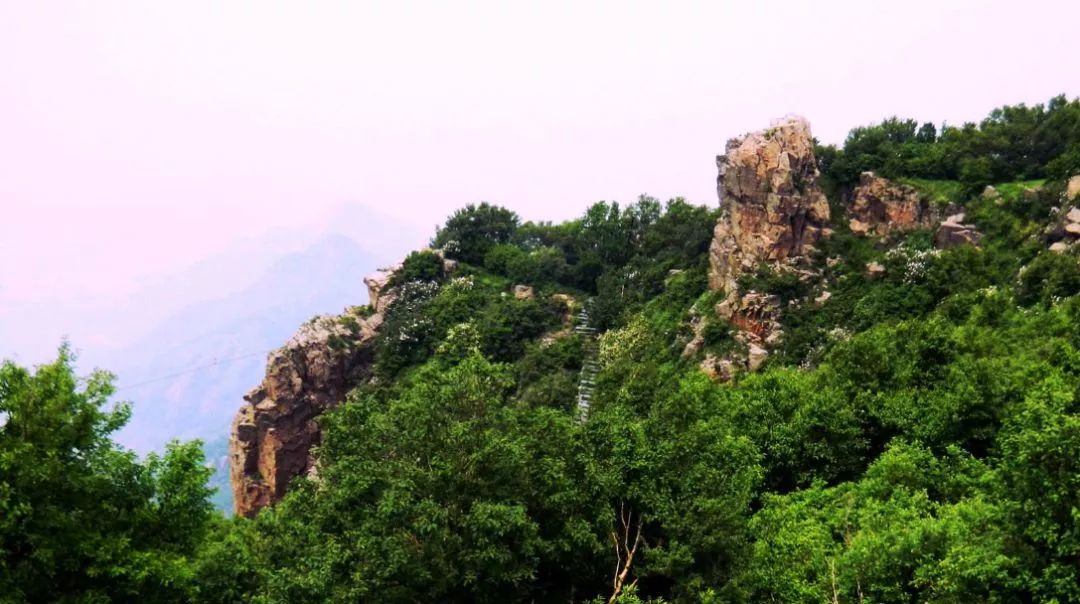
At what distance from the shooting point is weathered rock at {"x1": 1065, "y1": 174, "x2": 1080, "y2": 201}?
30634mm

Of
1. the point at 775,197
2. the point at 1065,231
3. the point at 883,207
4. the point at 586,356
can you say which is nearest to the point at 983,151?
the point at 883,207

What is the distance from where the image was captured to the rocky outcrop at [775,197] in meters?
37.7

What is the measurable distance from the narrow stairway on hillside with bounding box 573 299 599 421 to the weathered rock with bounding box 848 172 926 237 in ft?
58.1

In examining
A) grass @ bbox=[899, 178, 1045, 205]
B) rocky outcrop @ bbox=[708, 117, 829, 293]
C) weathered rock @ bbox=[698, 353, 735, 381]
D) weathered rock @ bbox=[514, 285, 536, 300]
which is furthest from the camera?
weathered rock @ bbox=[514, 285, 536, 300]

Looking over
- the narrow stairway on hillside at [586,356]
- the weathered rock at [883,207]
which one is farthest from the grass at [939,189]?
the narrow stairway on hillside at [586,356]

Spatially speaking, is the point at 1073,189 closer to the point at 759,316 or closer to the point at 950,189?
the point at 950,189

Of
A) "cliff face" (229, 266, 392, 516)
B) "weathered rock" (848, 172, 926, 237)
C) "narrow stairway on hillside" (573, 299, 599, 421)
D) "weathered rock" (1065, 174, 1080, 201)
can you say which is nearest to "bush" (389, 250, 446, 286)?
"cliff face" (229, 266, 392, 516)

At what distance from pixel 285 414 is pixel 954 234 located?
42017mm

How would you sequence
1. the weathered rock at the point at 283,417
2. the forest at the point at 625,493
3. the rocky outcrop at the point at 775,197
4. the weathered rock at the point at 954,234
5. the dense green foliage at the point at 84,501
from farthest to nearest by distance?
the weathered rock at the point at 283,417, the rocky outcrop at the point at 775,197, the weathered rock at the point at 954,234, the dense green foliage at the point at 84,501, the forest at the point at 625,493

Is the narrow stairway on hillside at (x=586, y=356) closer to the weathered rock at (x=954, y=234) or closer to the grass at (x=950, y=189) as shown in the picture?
the weathered rock at (x=954, y=234)

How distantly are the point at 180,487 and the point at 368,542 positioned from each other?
18.1 feet

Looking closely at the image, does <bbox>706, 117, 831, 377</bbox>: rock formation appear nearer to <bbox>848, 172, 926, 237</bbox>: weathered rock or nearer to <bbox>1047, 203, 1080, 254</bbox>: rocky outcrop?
<bbox>848, 172, 926, 237</bbox>: weathered rock

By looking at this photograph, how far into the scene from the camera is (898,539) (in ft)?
40.4

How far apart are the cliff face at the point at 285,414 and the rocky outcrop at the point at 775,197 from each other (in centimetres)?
2768
